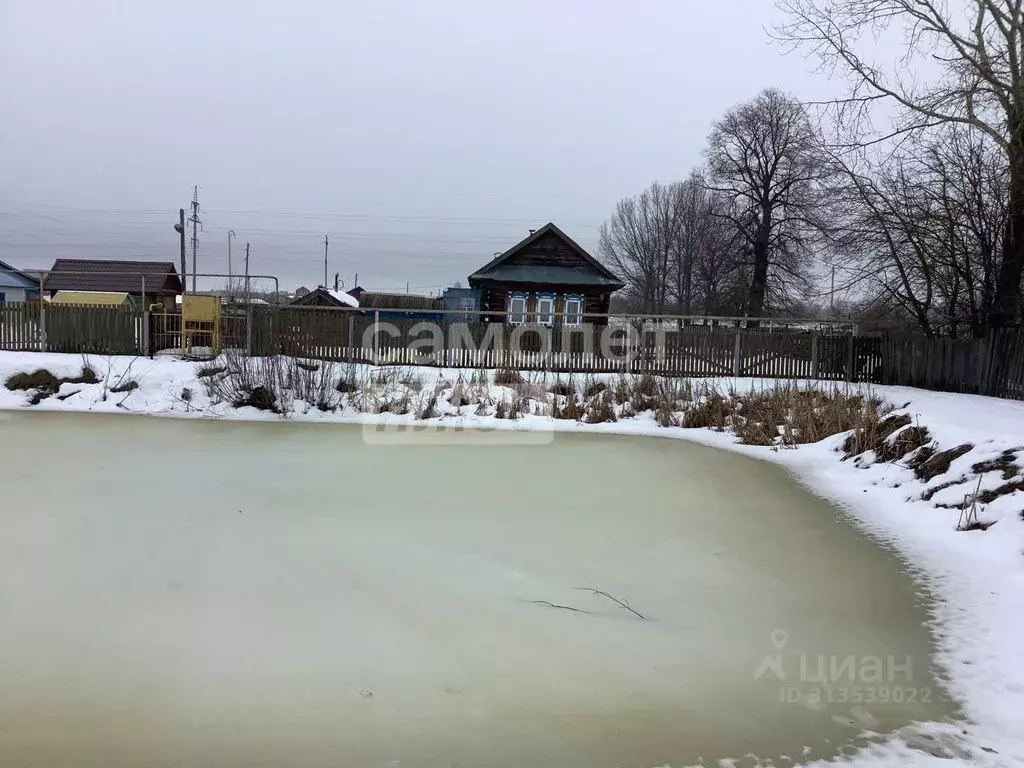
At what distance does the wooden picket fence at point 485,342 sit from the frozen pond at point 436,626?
8.69 meters

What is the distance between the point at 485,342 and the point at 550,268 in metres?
14.1

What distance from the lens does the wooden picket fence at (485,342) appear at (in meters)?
16.7

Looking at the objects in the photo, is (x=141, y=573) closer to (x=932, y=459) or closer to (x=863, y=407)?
(x=932, y=459)

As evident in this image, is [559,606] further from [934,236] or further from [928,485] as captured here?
[934,236]

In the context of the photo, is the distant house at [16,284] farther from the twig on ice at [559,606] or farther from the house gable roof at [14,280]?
the twig on ice at [559,606]

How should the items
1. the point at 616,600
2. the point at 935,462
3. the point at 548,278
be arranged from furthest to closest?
the point at 548,278, the point at 935,462, the point at 616,600

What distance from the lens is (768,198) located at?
3494 centimetres

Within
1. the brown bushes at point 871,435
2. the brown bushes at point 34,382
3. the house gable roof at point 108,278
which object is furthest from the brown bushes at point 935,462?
the house gable roof at point 108,278

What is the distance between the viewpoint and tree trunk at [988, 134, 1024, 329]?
41.6 feet

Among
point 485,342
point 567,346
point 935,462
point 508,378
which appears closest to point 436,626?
point 935,462

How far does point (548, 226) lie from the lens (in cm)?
3002

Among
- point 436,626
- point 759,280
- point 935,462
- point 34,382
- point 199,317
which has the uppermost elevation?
point 759,280

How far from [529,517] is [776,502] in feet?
9.39

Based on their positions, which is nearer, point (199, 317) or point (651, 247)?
point (199, 317)
